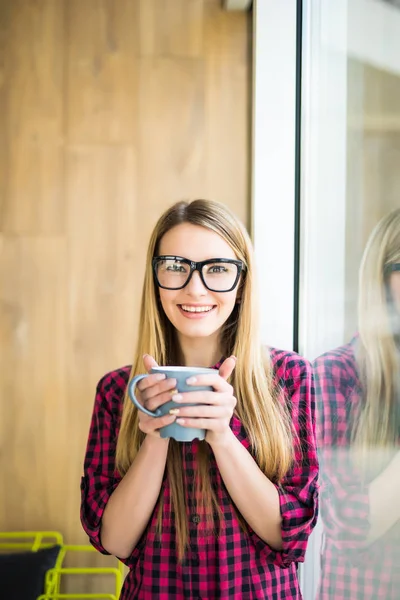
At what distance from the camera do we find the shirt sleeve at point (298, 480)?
0.96 meters

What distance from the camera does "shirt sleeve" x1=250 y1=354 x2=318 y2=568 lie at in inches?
37.9

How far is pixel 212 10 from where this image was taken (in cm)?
209

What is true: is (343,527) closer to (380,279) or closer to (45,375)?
(380,279)

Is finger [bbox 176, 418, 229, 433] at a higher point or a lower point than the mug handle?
lower

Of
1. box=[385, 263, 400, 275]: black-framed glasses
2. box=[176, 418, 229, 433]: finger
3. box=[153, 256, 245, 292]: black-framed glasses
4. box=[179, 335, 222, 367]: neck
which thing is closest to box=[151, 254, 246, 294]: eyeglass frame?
box=[153, 256, 245, 292]: black-framed glasses

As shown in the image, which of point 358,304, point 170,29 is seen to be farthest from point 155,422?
point 170,29

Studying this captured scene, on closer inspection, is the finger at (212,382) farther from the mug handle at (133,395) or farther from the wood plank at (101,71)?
the wood plank at (101,71)

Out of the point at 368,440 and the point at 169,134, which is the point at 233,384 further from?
the point at 169,134

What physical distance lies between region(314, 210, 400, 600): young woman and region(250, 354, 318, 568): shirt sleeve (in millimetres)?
39

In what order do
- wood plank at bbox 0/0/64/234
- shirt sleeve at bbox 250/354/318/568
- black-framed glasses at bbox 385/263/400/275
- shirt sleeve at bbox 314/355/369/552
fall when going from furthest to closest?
1. wood plank at bbox 0/0/64/234
2. shirt sleeve at bbox 250/354/318/568
3. shirt sleeve at bbox 314/355/369/552
4. black-framed glasses at bbox 385/263/400/275

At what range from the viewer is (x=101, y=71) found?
2.07 m

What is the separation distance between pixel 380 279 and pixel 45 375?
162 cm

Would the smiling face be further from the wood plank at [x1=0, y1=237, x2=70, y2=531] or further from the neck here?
the wood plank at [x1=0, y1=237, x2=70, y2=531]

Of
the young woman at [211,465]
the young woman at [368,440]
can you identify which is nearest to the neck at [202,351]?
the young woman at [211,465]
